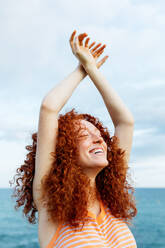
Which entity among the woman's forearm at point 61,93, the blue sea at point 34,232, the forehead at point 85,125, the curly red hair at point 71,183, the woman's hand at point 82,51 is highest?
the blue sea at point 34,232

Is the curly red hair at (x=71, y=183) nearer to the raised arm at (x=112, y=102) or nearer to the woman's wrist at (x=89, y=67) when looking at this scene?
the raised arm at (x=112, y=102)

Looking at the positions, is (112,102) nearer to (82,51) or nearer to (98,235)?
(82,51)

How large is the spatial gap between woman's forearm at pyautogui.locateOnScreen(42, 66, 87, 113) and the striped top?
2.91ft

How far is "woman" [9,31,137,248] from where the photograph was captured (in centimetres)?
234

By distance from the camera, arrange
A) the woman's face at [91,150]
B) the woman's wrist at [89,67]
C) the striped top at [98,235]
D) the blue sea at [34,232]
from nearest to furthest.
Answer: the striped top at [98,235] < the woman's face at [91,150] < the woman's wrist at [89,67] < the blue sea at [34,232]

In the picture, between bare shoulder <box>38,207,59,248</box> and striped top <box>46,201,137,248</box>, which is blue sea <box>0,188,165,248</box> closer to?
striped top <box>46,201,137,248</box>

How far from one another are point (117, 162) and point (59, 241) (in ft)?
2.78

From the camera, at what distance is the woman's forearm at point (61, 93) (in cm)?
232

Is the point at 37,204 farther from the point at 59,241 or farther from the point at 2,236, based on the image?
the point at 2,236

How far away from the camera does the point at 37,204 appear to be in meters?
2.46

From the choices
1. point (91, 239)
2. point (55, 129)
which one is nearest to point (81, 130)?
point (55, 129)

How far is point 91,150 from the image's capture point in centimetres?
247

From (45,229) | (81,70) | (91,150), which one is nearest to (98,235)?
(45,229)

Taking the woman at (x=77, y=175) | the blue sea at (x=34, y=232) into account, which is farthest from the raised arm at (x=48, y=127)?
the blue sea at (x=34, y=232)
